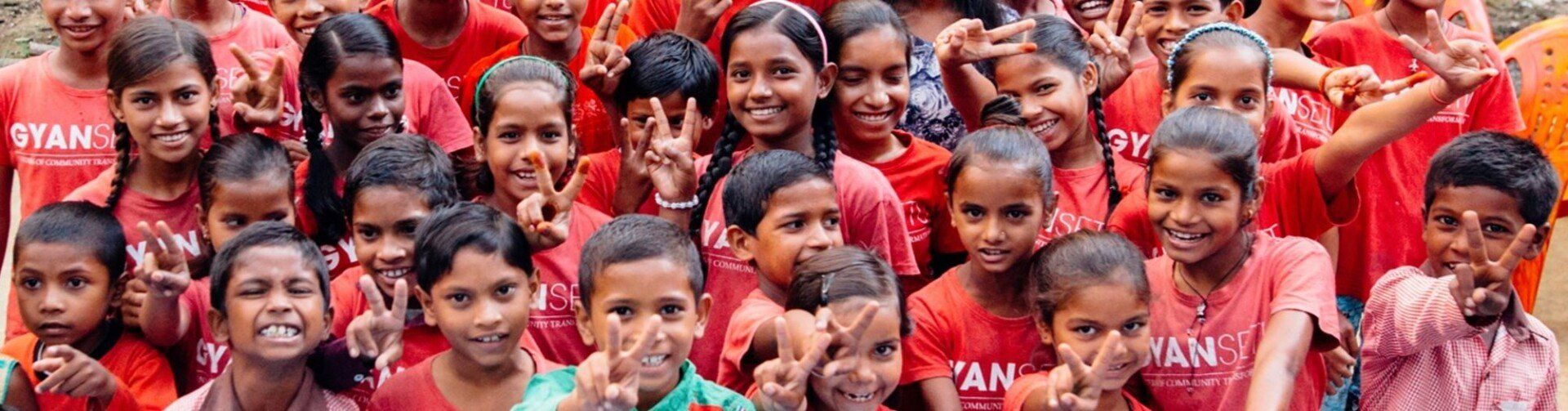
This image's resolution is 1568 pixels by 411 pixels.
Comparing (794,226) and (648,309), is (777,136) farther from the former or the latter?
(648,309)

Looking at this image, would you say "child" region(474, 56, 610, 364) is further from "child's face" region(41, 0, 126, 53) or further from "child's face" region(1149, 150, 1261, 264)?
"child's face" region(1149, 150, 1261, 264)

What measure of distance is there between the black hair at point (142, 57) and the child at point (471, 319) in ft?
2.88

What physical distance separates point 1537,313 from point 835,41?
323cm

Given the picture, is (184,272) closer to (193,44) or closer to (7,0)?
(193,44)

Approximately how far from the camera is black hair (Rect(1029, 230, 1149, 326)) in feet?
10.4

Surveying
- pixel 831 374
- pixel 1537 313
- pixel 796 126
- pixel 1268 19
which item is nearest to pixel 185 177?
pixel 796 126

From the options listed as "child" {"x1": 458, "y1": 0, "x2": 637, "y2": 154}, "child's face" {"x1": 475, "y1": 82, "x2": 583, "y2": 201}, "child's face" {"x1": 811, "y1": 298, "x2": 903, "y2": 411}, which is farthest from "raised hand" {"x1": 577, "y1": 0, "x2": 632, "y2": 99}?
"child's face" {"x1": 811, "y1": 298, "x2": 903, "y2": 411}

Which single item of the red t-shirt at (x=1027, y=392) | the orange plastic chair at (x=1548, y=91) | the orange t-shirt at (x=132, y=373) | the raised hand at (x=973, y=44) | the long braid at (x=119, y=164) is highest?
the raised hand at (x=973, y=44)

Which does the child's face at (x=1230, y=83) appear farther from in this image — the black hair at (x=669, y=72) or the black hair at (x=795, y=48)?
the black hair at (x=669, y=72)

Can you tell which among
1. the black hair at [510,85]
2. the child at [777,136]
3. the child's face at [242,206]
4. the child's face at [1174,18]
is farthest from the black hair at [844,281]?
the child's face at [1174,18]

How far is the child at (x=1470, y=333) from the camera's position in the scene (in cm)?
349

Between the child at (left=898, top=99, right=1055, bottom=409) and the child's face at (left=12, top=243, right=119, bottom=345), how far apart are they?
4.91 ft

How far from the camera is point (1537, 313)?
19.8 feet

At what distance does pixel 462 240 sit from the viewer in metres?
3.17
